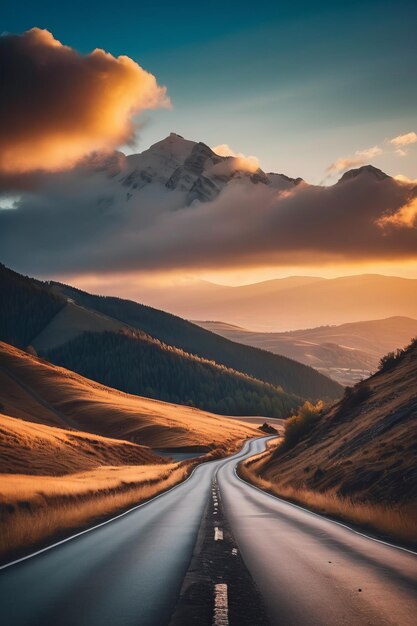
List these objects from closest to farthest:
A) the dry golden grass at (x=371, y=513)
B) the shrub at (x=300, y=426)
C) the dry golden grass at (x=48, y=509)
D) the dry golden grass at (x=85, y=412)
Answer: the dry golden grass at (x=48, y=509) < the dry golden grass at (x=371, y=513) < the shrub at (x=300, y=426) < the dry golden grass at (x=85, y=412)

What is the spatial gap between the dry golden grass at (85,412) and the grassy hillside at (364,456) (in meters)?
54.5

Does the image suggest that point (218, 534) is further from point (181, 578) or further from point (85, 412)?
point (85, 412)

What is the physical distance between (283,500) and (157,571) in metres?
20.9

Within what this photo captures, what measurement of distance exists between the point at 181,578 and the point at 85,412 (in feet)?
370

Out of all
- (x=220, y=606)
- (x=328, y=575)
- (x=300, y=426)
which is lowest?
(x=220, y=606)

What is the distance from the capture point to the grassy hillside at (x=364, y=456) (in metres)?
20.5

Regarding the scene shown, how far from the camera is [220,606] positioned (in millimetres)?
8812

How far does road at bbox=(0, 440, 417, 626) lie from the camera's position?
8227 millimetres

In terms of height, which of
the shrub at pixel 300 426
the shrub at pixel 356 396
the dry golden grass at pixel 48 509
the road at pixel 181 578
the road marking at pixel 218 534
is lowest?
the dry golden grass at pixel 48 509

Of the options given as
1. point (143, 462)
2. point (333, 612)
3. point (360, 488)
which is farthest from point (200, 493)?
point (143, 462)

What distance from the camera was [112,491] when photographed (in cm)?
3316

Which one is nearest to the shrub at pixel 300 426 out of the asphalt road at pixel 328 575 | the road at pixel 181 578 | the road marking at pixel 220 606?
the asphalt road at pixel 328 575

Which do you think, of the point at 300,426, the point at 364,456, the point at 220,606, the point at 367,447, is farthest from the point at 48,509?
the point at 300,426

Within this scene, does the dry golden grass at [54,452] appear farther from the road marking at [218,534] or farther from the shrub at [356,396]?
the road marking at [218,534]
